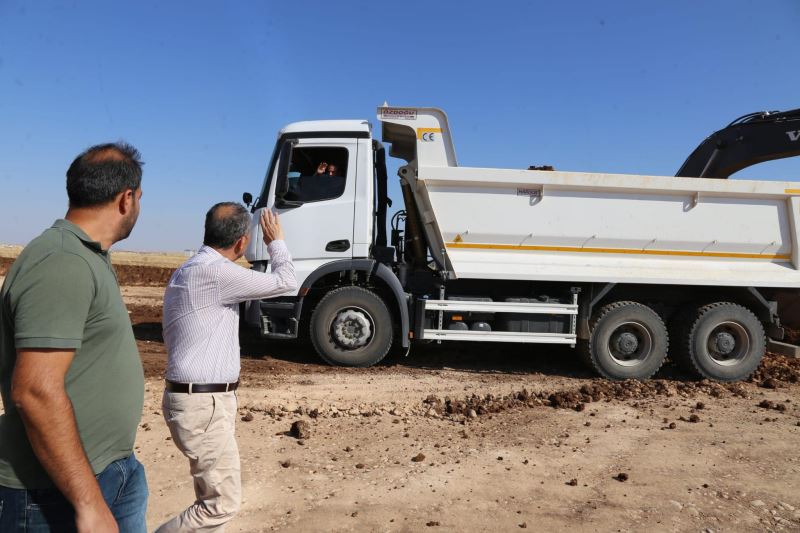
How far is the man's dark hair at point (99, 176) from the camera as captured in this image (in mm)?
1632

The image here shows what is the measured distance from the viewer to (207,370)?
2.43 m

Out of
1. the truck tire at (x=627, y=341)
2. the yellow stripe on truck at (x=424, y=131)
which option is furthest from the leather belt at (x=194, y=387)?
the truck tire at (x=627, y=341)

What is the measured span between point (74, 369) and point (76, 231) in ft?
1.24

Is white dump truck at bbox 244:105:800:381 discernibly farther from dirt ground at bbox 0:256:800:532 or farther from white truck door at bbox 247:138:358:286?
dirt ground at bbox 0:256:800:532

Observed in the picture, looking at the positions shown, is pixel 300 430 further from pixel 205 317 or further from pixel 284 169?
pixel 284 169

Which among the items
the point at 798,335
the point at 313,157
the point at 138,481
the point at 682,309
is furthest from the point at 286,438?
the point at 798,335

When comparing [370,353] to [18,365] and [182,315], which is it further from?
[18,365]

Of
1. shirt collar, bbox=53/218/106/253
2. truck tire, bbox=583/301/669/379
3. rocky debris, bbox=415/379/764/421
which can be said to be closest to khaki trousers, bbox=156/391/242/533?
shirt collar, bbox=53/218/106/253

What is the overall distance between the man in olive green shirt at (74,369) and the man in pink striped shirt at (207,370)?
65cm

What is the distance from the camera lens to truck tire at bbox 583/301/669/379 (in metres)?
6.99

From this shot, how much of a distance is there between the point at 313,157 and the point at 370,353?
2.60 m

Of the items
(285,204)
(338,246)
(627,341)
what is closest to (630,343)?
(627,341)

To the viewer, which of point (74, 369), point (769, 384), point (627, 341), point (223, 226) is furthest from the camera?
point (627, 341)

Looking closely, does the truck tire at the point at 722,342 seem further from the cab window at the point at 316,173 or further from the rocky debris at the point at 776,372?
the cab window at the point at 316,173
